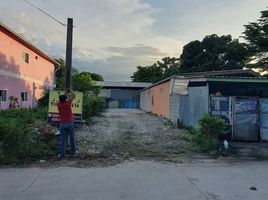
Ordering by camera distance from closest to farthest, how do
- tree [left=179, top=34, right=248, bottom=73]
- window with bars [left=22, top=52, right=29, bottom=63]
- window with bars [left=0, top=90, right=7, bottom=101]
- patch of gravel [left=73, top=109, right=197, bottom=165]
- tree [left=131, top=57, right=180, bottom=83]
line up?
patch of gravel [left=73, top=109, right=197, bottom=165] < window with bars [left=0, top=90, right=7, bottom=101] < window with bars [left=22, top=52, right=29, bottom=63] < tree [left=179, top=34, right=248, bottom=73] < tree [left=131, top=57, right=180, bottom=83]

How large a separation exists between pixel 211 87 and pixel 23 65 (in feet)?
63.1

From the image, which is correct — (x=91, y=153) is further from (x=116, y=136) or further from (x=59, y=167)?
(x=116, y=136)

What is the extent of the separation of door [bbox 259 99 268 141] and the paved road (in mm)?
5169

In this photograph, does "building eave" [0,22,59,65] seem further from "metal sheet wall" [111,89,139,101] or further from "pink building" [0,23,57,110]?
"metal sheet wall" [111,89,139,101]

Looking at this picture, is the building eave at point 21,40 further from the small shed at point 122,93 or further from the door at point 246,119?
the small shed at point 122,93

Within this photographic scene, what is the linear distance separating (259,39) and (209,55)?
1940cm

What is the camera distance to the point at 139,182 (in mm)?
9133

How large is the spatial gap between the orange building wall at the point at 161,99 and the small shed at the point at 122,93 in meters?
30.7

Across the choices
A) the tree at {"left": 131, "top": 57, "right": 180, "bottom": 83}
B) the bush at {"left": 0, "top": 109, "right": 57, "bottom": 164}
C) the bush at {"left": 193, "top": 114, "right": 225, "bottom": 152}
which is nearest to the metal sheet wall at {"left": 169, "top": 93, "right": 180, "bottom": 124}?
the bush at {"left": 193, "top": 114, "right": 225, "bottom": 152}

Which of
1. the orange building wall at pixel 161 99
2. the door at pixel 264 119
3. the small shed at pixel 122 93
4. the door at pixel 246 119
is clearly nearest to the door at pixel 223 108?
the door at pixel 246 119

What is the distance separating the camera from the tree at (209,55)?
168 feet

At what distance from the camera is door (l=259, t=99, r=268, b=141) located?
16766 millimetres

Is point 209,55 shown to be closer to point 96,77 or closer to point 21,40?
point 21,40

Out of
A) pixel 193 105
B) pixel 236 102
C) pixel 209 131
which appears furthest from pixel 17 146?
pixel 193 105
